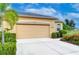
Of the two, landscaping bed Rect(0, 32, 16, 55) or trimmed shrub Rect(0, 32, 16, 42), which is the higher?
trimmed shrub Rect(0, 32, 16, 42)

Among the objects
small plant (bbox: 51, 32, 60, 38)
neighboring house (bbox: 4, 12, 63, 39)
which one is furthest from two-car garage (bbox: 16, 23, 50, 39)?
small plant (bbox: 51, 32, 60, 38)

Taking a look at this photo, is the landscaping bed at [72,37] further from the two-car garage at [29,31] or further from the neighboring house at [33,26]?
the two-car garage at [29,31]

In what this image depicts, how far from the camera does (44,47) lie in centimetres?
480

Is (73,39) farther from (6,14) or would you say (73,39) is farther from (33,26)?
(6,14)

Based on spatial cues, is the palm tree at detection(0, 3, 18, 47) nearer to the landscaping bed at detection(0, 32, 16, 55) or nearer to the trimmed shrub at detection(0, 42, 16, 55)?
the landscaping bed at detection(0, 32, 16, 55)

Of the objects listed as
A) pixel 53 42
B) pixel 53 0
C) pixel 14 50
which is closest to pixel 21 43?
pixel 14 50

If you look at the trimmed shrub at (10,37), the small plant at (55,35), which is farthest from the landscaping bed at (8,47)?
the small plant at (55,35)

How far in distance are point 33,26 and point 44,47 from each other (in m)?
0.43

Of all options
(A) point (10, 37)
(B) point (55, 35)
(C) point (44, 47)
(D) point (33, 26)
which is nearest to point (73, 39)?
(B) point (55, 35)

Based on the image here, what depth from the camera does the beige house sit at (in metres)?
4.80

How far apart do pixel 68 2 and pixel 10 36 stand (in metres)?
1.20

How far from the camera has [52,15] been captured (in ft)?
15.8

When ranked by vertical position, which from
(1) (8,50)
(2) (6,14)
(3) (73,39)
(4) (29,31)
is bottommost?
(1) (8,50)
